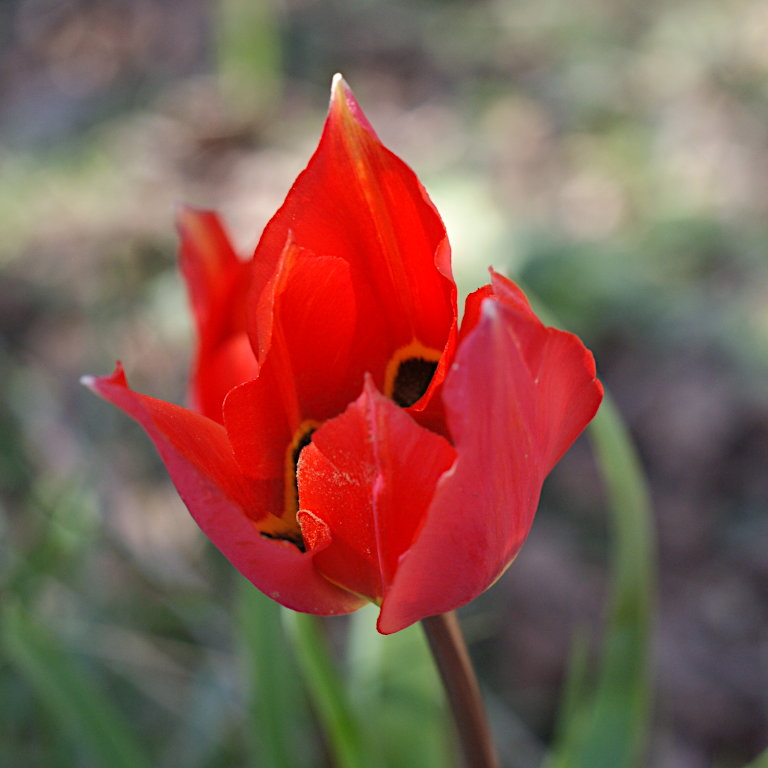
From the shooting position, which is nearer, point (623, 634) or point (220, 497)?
point (220, 497)

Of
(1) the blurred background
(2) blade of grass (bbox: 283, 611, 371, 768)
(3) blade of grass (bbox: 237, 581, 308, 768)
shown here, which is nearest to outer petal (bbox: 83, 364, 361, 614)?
(2) blade of grass (bbox: 283, 611, 371, 768)

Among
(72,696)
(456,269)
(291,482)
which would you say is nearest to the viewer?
(291,482)

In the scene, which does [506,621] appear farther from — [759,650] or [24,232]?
[24,232]

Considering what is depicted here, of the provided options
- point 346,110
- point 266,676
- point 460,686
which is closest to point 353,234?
point 346,110

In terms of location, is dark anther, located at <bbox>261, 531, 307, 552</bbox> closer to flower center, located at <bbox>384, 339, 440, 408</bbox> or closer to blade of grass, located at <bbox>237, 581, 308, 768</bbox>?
flower center, located at <bbox>384, 339, 440, 408</bbox>

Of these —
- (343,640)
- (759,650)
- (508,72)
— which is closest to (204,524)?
(343,640)

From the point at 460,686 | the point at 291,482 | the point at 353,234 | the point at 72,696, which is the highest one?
the point at 353,234

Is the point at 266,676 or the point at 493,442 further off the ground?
the point at 493,442

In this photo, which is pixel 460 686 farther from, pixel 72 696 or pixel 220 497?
pixel 72 696
